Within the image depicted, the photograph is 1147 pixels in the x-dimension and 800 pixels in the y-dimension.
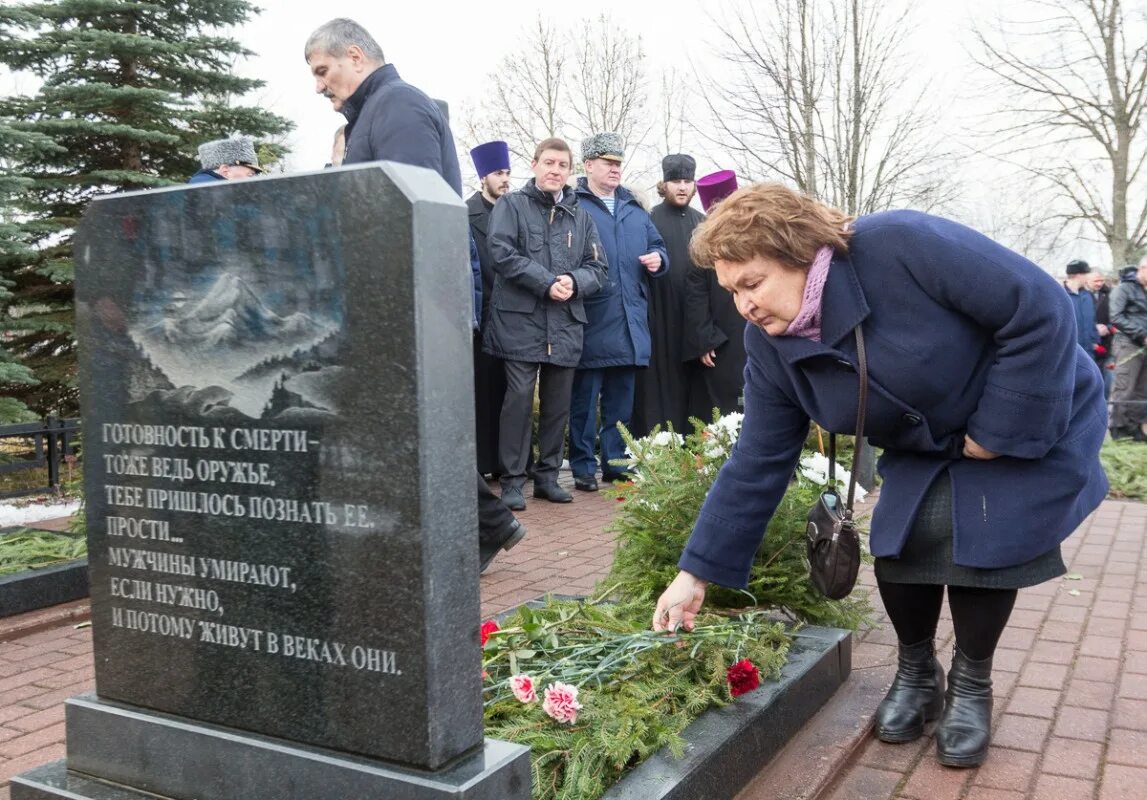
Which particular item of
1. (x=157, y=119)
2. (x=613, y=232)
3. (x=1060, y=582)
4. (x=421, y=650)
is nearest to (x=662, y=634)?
(x=421, y=650)

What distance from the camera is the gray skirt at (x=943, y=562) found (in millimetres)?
2846

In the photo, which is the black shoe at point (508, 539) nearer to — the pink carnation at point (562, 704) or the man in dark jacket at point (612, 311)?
the pink carnation at point (562, 704)

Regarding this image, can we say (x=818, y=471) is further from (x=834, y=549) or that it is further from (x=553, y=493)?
(x=553, y=493)

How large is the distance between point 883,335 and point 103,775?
87.0 inches

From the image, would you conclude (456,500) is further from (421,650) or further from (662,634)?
(662,634)

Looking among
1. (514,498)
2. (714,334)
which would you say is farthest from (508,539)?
(714,334)

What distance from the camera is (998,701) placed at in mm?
3441

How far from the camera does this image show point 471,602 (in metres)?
2.21

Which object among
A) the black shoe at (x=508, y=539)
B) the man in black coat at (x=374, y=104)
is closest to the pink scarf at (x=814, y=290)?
the man in black coat at (x=374, y=104)

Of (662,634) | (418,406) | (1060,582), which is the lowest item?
(1060,582)

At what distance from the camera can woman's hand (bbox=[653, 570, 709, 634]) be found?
120 inches

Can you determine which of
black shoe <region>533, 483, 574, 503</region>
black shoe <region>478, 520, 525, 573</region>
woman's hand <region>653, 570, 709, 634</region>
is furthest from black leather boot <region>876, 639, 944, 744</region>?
black shoe <region>533, 483, 574, 503</region>

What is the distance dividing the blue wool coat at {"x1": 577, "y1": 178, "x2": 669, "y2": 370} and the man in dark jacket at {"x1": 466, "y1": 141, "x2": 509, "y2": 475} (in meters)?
0.58

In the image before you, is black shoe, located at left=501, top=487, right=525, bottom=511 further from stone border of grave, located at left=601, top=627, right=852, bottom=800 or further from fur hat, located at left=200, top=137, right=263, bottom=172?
stone border of grave, located at left=601, top=627, right=852, bottom=800
